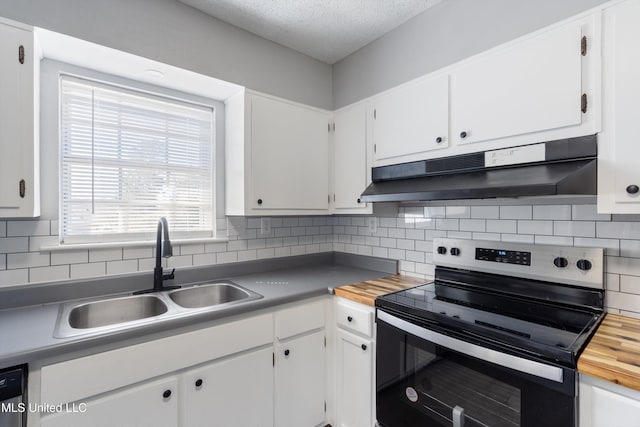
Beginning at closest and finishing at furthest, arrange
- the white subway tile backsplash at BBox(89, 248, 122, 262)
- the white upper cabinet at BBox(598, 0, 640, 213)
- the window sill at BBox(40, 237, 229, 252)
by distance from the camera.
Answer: the white upper cabinet at BBox(598, 0, 640, 213) → the window sill at BBox(40, 237, 229, 252) → the white subway tile backsplash at BBox(89, 248, 122, 262)

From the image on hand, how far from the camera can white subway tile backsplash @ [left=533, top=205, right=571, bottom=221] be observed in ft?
4.80

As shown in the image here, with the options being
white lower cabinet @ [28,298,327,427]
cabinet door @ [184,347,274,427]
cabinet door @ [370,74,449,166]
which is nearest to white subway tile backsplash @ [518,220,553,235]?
cabinet door @ [370,74,449,166]

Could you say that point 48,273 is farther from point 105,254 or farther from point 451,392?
point 451,392

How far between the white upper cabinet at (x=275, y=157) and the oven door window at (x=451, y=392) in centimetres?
103

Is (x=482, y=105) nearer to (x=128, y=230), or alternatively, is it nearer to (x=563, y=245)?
(x=563, y=245)

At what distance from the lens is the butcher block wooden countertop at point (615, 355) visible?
885mm

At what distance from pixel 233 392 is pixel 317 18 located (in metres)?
2.11

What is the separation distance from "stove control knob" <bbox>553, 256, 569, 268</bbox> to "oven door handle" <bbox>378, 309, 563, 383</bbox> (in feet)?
2.04

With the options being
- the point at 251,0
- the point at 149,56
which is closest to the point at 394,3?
the point at 251,0

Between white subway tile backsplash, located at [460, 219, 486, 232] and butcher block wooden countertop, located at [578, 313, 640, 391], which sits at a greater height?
white subway tile backsplash, located at [460, 219, 486, 232]

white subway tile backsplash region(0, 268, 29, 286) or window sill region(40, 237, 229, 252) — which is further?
window sill region(40, 237, 229, 252)

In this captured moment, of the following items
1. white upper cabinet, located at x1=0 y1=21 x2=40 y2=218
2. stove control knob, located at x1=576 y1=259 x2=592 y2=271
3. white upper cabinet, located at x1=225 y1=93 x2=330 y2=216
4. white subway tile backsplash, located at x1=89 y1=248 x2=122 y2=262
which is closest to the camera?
white upper cabinet, located at x1=0 y1=21 x2=40 y2=218

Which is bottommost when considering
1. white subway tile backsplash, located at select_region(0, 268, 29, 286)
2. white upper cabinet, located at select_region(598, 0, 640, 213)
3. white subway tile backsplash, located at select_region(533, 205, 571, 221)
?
white subway tile backsplash, located at select_region(0, 268, 29, 286)

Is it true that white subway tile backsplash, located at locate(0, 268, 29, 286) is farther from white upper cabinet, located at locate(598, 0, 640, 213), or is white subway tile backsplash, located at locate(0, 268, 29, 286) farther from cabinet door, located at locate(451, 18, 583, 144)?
white upper cabinet, located at locate(598, 0, 640, 213)
